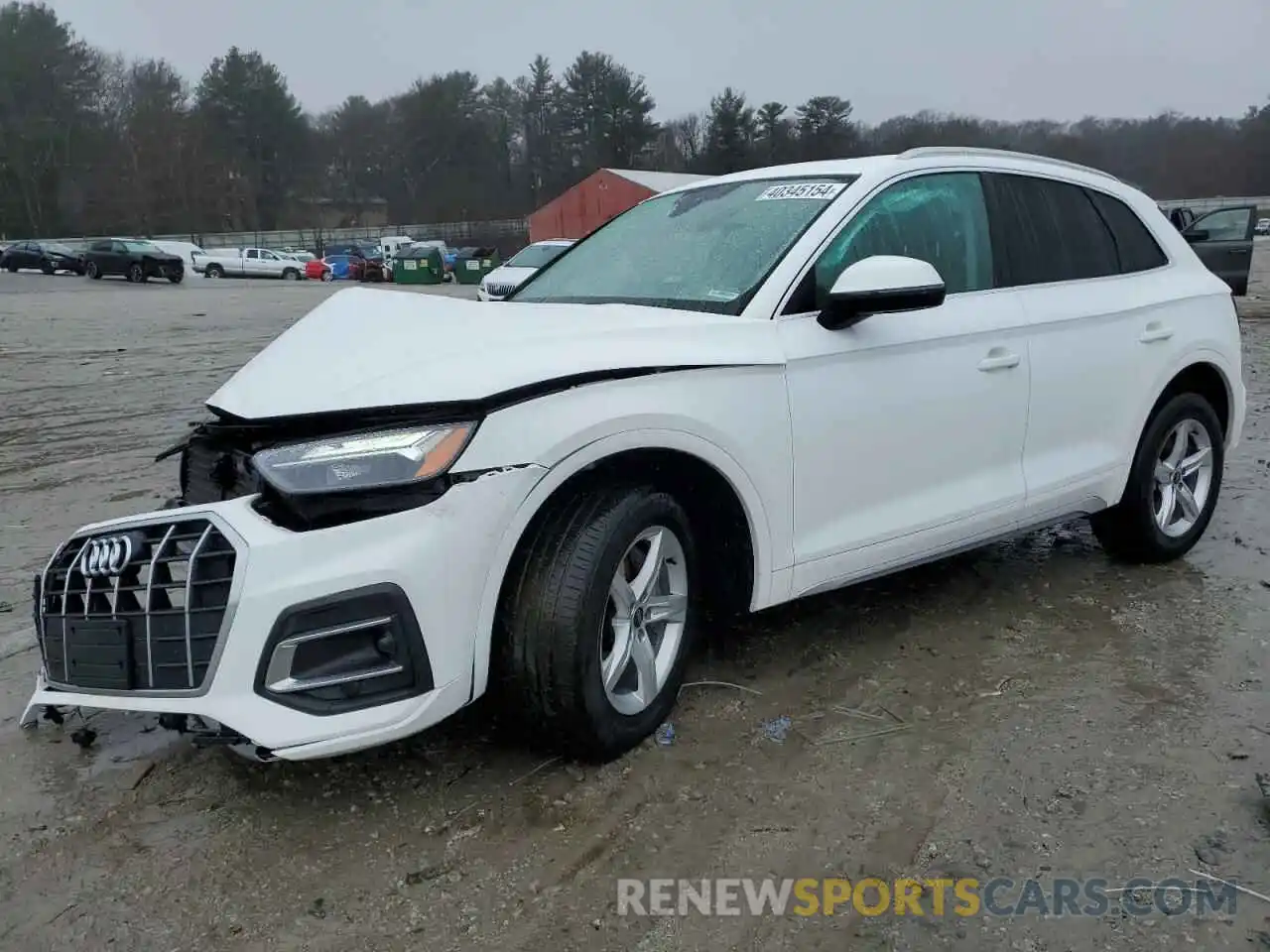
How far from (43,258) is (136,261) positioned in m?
6.44

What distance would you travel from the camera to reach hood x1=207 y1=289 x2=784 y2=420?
8.39ft

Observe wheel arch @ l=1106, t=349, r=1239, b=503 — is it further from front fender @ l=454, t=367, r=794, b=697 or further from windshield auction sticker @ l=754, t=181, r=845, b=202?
front fender @ l=454, t=367, r=794, b=697

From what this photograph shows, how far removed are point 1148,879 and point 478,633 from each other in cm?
163

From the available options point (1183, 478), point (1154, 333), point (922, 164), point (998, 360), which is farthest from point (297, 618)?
point (1183, 478)

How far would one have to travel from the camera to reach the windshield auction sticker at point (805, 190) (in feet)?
11.5

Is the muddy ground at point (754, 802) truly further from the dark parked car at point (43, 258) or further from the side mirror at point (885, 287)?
the dark parked car at point (43, 258)

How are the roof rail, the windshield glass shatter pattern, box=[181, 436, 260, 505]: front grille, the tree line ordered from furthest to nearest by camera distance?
the tree line → the roof rail → the windshield glass shatter pattern → box=[181, 436, 260, 505]: front grille

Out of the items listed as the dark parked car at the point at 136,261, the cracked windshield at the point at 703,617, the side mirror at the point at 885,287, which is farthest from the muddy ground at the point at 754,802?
the dark parked car at the point at 136,261

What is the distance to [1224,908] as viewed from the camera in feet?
7.52

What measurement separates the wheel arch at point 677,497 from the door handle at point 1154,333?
7.05 ft

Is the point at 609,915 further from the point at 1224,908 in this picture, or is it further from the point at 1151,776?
the point at 1151,776

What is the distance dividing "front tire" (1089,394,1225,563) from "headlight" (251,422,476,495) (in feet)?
10.2

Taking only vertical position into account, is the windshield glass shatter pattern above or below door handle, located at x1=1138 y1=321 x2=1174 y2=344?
above

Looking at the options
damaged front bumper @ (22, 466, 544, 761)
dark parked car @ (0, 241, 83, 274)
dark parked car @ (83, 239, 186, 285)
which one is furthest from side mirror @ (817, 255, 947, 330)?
dark parked car @ (0, 241, 83, 274)
